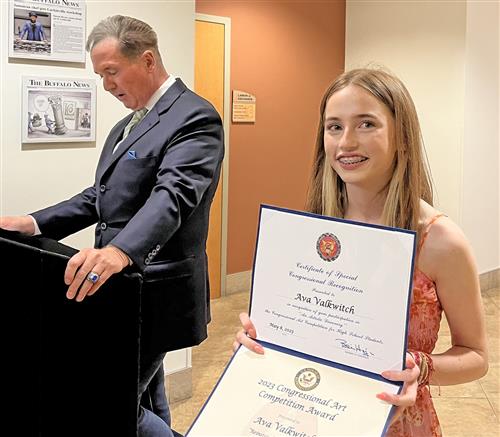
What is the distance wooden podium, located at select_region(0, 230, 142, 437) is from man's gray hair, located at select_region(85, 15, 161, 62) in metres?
1.60

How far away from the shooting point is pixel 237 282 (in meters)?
5.84

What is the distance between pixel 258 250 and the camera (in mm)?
1093

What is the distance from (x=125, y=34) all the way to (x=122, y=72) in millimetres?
121

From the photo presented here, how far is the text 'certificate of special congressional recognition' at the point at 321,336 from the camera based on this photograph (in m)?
0.97

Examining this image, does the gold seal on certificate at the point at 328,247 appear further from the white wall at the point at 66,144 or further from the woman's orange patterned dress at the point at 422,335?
the white wall at the point at 66,144

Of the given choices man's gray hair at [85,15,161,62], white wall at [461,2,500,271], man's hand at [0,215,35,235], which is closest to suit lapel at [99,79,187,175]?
man's gray hair at [85,15,161,62]

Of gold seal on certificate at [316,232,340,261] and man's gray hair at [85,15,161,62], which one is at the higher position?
man's gray hair at [85,15,161,62]

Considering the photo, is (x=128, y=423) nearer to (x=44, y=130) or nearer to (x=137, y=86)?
(x=137, y=86)

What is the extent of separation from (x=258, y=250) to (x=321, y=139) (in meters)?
0.36

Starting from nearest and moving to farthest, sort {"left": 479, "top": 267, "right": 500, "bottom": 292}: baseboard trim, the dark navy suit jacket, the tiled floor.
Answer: the dark navy suit jacket → the tiled floor → {"left": 479, "top": 267, "right": 500, "bottom": 292}: baseboard trim

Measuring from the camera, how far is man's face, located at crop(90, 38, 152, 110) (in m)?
2.13

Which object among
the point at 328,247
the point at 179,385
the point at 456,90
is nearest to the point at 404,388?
the point at 328,247

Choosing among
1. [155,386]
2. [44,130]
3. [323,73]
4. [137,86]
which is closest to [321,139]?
[137,86]
